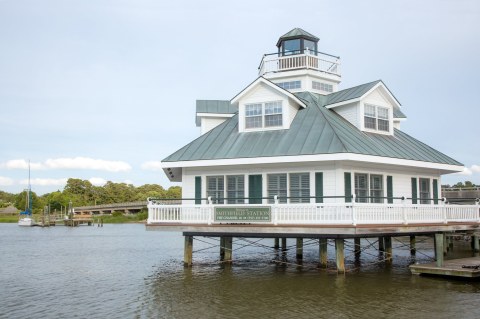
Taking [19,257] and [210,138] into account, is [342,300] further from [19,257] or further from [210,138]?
[19,257]

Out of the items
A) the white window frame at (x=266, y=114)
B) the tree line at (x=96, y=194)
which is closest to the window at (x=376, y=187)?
the white window frame at (x=266, y=114)

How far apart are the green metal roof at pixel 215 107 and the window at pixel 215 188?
17.9ft

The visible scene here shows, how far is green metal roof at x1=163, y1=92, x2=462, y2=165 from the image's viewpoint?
22469 millimetres

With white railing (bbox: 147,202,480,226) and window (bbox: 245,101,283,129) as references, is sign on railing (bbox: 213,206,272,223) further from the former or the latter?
window (bbox: 245,101,283,129)

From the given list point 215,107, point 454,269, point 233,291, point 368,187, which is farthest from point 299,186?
point 215,107

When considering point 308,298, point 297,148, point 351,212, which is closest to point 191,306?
point 308,298

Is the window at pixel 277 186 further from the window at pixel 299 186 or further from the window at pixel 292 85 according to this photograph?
the window at pixel 292 85

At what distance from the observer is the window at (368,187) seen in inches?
913

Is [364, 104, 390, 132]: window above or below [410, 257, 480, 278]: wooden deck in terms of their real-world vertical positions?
above

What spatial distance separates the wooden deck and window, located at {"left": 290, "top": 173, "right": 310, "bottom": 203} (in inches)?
232

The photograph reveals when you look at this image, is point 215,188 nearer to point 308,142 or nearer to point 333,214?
point 308,142

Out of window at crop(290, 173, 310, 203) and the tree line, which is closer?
window at crop(290, 173, 310, 203)

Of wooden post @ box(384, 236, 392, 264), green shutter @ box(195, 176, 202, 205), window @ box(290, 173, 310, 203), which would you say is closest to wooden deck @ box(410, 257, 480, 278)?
wooden post @ box(384, 236, 392, 264)

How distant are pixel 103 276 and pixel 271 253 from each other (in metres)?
11.4
